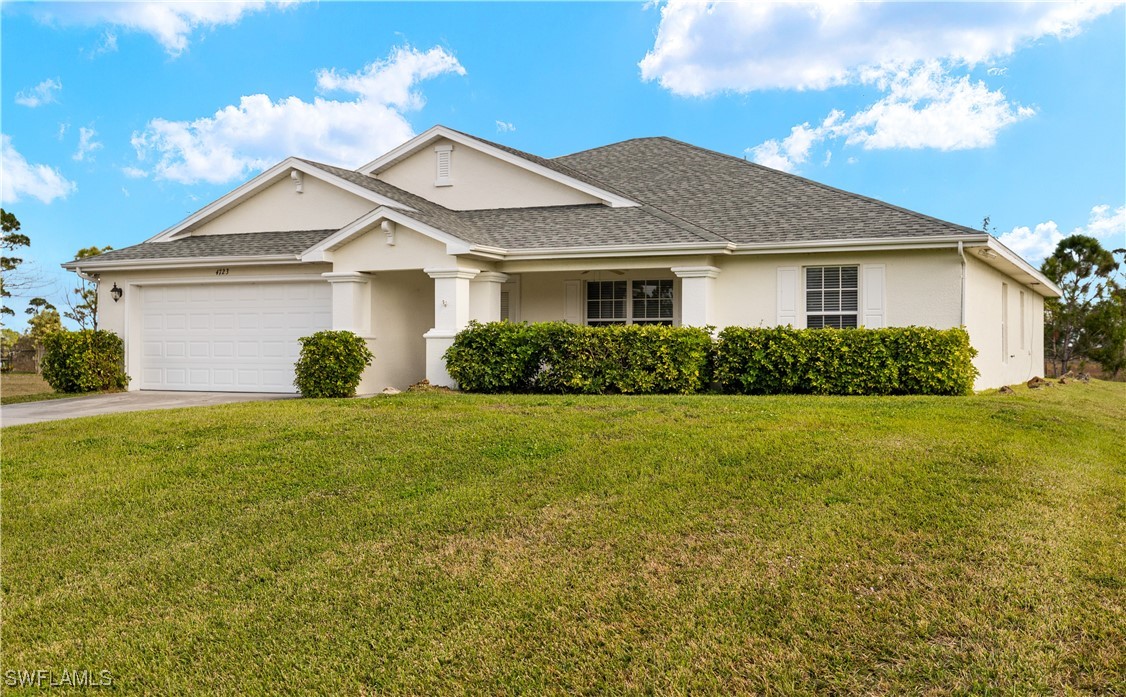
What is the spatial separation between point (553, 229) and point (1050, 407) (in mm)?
9426

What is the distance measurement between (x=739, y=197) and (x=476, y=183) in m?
6.02

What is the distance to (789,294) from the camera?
15.3m

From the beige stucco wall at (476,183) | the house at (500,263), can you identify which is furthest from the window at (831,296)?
the beige stucco wall at (476,183)

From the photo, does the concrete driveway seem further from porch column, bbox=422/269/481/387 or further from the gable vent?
the gable vent

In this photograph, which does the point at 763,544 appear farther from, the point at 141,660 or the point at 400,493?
the point at 141,660

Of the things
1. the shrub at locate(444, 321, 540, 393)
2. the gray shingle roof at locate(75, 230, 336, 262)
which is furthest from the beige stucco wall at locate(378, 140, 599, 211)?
the shrub at locate(444, 321, 540, 393)

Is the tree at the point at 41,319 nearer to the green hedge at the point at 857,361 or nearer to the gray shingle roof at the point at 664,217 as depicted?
the gray shingle roof at the point at 664,217

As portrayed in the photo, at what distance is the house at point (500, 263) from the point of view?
49.2 ft

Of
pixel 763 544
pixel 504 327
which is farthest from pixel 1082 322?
pixel 763 544

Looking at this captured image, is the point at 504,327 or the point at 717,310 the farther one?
the point at 717,310

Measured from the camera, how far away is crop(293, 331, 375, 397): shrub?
14453 mm

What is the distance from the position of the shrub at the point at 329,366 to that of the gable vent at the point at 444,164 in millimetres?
5785

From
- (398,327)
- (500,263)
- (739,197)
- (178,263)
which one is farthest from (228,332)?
(739,197)
